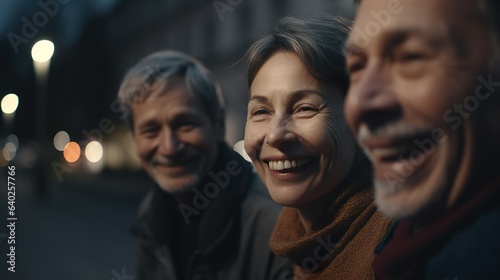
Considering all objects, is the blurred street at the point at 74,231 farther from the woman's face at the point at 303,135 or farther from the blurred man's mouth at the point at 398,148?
the blurred man's mouth at the point at 398,148

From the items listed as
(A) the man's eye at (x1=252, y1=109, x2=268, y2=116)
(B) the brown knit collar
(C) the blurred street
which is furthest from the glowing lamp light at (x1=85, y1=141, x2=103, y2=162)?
(B) the brown knit collar

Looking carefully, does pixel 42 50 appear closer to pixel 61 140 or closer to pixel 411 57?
pixel 61 140

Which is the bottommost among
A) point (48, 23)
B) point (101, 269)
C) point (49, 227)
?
point (101, 269)

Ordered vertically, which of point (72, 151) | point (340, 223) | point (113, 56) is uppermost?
point (113, 56)

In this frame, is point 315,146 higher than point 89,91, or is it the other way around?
point 89,91

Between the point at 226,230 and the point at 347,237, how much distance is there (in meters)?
0.67

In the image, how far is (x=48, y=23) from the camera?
2.75 meters

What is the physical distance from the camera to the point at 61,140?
3.64 m

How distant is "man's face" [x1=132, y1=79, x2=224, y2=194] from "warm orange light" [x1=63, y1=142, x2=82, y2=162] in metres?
1.26

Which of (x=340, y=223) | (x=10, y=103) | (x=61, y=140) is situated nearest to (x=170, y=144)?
(x=340, y=223)

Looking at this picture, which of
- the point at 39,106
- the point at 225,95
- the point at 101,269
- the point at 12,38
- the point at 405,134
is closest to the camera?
the point at 405,134

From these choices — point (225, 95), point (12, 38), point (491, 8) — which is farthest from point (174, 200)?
point (491, 8)

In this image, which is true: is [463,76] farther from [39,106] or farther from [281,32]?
[39,106]

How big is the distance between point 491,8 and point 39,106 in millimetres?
2772
